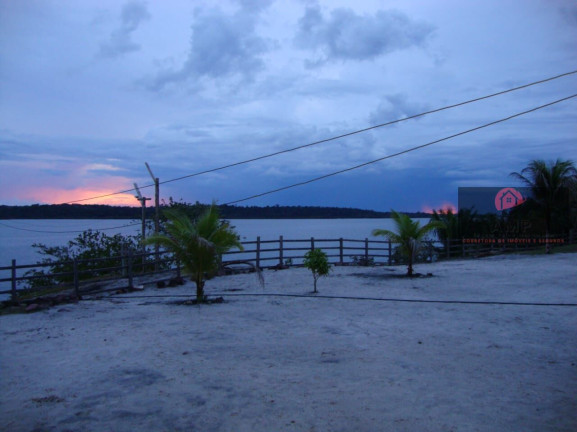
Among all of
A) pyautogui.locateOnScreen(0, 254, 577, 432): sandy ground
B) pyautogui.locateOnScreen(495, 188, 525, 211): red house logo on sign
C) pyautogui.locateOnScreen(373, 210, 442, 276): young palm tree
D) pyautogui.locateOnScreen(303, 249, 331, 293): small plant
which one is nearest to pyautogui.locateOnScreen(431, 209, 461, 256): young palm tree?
pyautogui.locateOnScreen(495, 188, 525, 211): red house logo on sign

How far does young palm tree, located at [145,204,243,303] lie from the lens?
409 inches

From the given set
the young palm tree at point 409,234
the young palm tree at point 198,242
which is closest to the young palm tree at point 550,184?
the young palm tree at point 409,234

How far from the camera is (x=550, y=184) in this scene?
24875mm

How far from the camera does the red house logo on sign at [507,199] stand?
27.0 m

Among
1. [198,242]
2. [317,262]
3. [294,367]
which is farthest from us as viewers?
[317,262]

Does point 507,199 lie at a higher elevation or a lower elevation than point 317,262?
higher

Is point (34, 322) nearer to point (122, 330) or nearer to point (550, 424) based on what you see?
point (122, 330)

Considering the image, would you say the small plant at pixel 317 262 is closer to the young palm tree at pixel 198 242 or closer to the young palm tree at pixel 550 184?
the young palm tree at pixel 198 242

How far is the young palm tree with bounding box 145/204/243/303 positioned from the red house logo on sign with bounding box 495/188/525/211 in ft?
69.8

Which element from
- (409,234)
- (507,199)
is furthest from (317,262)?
(507,199)

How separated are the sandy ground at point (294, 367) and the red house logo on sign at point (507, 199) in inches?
718

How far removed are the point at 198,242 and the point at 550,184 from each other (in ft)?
69.8

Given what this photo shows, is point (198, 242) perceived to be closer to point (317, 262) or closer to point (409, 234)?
point (317, 262)

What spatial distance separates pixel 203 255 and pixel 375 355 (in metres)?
5.54
